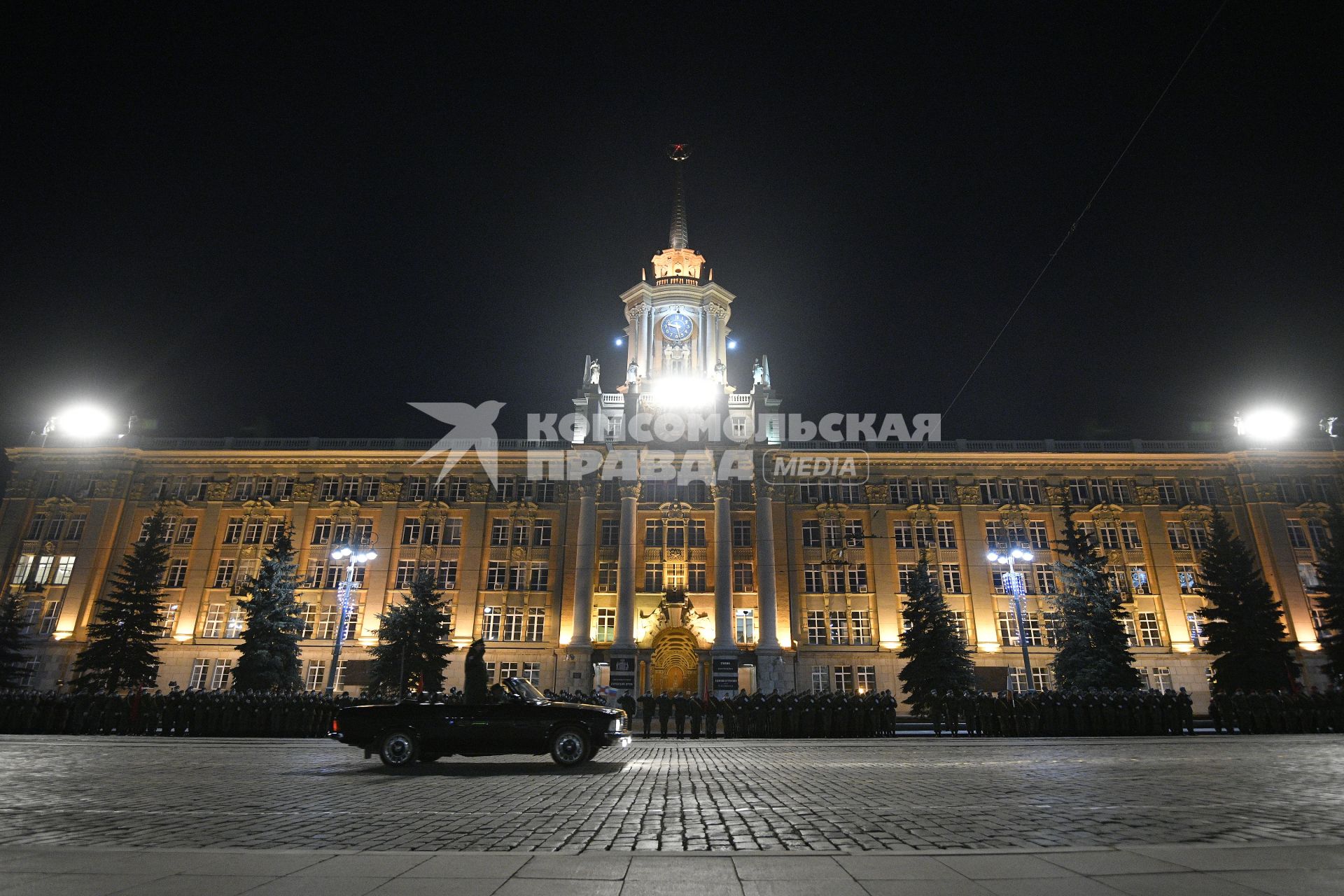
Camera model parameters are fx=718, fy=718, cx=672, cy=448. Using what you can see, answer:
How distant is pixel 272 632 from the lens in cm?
3650

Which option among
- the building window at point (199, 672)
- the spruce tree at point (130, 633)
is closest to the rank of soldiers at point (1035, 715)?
the spruce tree at point (130, 633)

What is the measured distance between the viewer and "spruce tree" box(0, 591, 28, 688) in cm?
3834

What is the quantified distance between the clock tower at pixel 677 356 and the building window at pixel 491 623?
13599 mm

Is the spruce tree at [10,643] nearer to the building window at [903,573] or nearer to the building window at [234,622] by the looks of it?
the building window at [234,622]

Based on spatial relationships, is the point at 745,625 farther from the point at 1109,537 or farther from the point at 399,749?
the point at 399,749

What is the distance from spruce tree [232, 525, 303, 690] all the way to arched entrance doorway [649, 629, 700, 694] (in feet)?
63.7

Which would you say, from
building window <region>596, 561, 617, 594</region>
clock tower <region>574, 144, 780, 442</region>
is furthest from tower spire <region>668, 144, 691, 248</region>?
building window <region>596, 561, 617, 594</region>

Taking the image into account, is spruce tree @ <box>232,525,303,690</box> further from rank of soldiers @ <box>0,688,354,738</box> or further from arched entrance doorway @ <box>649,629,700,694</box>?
arched entrance doorway @ <box>649,629,700,694</box>

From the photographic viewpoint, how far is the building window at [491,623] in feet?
148

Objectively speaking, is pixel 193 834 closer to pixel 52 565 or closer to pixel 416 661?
pixel 416 661

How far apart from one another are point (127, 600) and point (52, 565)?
12099 millimetres

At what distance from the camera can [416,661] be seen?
36781 mm

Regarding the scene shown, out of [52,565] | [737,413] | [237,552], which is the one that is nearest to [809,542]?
[737,413]

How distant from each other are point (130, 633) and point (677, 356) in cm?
3799
